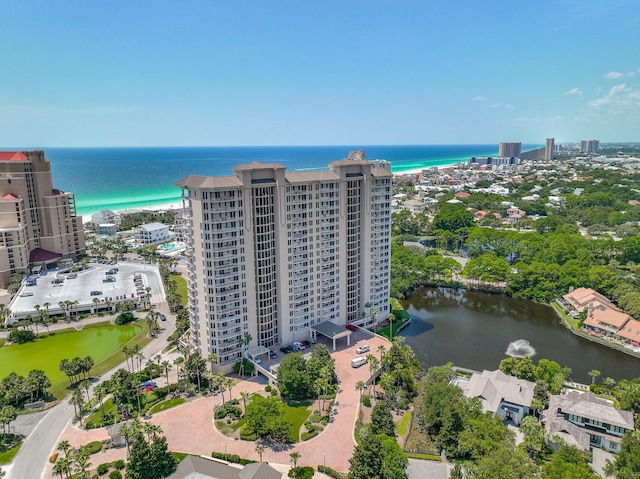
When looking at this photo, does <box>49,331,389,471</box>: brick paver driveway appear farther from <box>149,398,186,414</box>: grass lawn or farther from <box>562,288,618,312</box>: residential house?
<box>562,288,618,312</box>: residential house

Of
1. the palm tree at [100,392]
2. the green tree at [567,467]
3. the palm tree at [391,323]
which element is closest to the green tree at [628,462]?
the green tree at [567,467]

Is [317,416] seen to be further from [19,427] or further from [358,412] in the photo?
[19,427]

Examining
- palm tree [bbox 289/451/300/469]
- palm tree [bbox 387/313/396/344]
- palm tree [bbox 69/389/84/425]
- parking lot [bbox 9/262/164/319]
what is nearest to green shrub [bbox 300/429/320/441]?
palm tree [bbox 289/451/300/469]

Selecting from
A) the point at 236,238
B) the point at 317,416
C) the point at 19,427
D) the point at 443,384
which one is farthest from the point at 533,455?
the point at 19,427

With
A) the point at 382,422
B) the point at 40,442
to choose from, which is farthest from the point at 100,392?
the point at 382,422

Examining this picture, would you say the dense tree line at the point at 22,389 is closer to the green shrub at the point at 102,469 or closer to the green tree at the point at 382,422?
the green shrub at the point at 102,469

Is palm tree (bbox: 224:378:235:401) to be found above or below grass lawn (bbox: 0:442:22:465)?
above
